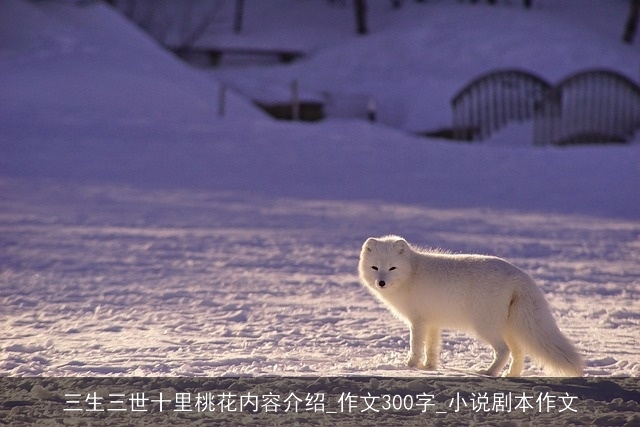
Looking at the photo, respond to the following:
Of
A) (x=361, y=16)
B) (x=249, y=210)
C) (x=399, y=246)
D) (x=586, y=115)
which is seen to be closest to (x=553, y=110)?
(x=586, y=115)

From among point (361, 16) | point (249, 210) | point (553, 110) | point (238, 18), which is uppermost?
point (361, 16)

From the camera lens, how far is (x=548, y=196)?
1449cm

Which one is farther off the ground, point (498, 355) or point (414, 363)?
point (498, 355)

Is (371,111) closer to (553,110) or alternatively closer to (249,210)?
Result: (553,110)

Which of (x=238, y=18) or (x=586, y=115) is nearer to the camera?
(x=586, y=115)

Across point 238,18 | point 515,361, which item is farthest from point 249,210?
point 238,18

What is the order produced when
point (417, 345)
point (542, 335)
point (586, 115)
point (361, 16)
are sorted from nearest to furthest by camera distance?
point (542, 335) → point (417, 345) → point (586, 115) → point (361, 16)

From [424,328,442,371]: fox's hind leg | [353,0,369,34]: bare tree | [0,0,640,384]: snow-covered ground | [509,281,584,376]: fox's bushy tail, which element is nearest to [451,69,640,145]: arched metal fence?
[0,0,640,384]: snow-covered ground

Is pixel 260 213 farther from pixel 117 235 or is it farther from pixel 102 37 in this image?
pixel 102 37

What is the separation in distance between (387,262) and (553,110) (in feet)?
53.7

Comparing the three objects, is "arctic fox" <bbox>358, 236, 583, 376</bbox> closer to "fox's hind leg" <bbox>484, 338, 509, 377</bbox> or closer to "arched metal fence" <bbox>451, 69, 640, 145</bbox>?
"fox's hind leg" <bbox>484, 338, 509, 377</bbox>

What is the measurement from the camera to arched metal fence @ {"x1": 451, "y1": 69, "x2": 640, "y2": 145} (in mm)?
20859

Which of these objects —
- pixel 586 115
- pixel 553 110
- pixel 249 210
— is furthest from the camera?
pixel 586 115

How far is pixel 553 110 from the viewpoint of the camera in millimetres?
20906
